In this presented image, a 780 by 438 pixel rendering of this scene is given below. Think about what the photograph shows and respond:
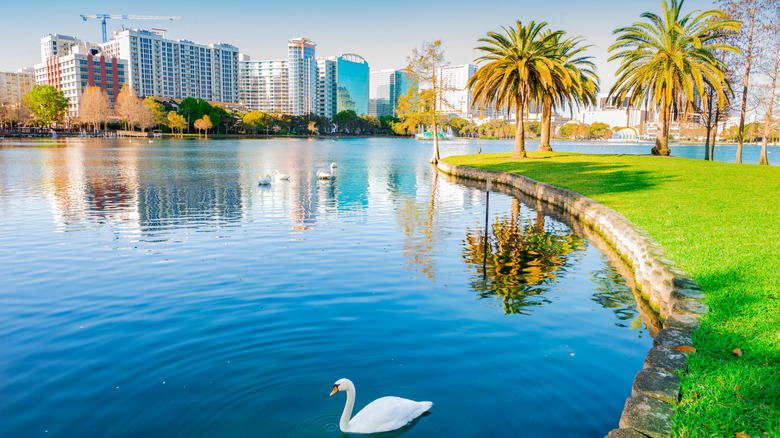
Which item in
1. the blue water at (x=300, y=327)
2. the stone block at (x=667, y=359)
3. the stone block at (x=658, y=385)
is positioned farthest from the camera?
the blue water at (x=300, y=327)

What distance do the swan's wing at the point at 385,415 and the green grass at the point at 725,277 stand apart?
2.57 metres

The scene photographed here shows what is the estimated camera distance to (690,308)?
24.1 feet

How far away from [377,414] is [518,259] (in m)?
8.58

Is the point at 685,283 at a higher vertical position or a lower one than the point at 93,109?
lower

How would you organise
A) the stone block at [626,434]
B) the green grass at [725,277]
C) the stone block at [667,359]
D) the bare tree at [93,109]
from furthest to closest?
the bare tree at [93,109], the stone block at [667,359], the green grass at [725,277], the stone block at [626,434]

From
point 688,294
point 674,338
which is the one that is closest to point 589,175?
point 688,294

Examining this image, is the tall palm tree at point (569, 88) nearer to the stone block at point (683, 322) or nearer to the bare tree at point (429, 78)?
the bare tree at point (429, 78)

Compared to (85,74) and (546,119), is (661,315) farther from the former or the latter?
(85,74)

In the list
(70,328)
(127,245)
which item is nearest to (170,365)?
(70,328)

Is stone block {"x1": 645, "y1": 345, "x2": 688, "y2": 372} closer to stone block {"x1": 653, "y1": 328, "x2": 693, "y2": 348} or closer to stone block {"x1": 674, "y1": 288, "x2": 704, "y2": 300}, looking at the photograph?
stone block {"x1": 653, "y1": 328, "x2": 693, "y2": 348}

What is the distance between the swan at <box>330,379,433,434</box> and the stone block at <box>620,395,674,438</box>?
213 centimetres

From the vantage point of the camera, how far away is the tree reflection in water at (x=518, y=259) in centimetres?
1031

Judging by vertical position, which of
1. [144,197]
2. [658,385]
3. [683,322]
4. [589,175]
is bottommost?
[658,385]

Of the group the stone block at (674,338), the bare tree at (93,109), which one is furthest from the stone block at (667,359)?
the bare tree at (93,109)
